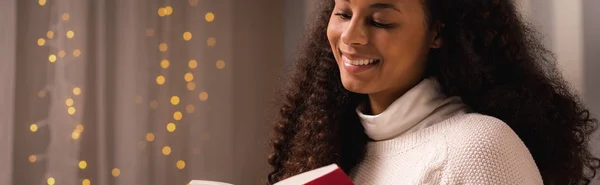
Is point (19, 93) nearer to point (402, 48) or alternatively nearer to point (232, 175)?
point (232, 175)

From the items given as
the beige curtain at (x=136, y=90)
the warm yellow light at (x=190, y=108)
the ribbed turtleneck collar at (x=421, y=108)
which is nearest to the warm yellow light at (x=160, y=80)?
the beige curtain at (x=136, y=90)

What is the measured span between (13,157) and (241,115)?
701mm

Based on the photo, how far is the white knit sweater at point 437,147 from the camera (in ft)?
3.24

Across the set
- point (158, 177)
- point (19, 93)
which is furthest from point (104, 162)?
point (19, 93)

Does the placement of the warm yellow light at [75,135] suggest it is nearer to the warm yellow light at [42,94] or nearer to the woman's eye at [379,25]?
the warm yellow light at [42,94]

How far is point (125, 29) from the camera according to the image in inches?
90.1

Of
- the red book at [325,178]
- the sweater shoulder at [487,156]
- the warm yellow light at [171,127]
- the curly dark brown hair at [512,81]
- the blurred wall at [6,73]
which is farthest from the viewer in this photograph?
the warm yellow light at [171,127]

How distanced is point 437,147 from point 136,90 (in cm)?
144

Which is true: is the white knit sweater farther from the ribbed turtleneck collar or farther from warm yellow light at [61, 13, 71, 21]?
warm yellow light at [61, 13, 71, 21]

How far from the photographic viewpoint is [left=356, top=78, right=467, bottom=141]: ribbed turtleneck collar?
1149 mm

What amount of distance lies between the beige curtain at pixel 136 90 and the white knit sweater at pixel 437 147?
117 cm

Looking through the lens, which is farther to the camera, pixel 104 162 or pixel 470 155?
pixel 104 162

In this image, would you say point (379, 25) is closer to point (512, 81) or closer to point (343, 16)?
point (343, 16)

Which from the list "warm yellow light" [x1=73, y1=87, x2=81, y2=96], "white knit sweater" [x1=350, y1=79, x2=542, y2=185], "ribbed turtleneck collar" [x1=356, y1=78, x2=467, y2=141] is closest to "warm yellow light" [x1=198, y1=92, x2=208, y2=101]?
"warm yellow light" [x1=73, y1=87, x2=81, y2=96]
